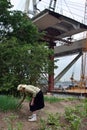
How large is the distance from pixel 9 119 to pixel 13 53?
336 centimetres

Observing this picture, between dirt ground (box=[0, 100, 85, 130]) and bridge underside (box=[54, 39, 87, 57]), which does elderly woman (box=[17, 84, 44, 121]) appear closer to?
dirt ground (box=[0, 100, 85, 130])

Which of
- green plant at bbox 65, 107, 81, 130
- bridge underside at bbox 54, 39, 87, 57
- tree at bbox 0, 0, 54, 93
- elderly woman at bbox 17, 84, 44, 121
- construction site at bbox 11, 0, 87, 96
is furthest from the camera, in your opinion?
bridge underside at bbox 54, 39, 87, 57

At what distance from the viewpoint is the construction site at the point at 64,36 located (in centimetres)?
2730

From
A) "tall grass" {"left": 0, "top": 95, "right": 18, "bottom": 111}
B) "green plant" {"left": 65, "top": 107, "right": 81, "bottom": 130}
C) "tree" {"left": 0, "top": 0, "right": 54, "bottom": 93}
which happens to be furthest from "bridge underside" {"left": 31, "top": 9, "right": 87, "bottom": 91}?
"green plant" {"left": 65, "top": 107, "right": 81, "bottom": 130}

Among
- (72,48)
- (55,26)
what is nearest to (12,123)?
(55,26)

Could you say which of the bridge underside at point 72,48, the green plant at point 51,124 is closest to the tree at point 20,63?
the green plant at point 51,124

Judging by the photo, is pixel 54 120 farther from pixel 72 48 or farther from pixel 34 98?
pixel 72 48

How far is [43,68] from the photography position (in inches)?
437

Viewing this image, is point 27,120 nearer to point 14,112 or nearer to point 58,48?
point 14,112

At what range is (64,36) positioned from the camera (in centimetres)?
3450

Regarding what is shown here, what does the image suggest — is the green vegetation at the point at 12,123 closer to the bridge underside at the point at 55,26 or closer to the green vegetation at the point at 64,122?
the green vegetation at the point at 64,122

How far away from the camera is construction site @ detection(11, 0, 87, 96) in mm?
27297

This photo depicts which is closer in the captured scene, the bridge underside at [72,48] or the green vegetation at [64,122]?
the green vegetation at [64,122]

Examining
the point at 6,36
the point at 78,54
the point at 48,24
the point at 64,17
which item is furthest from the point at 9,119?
the point at 78,54
